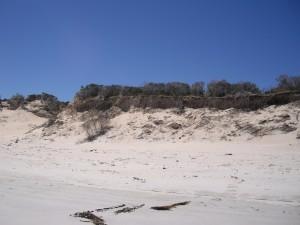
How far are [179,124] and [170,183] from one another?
12135 mm

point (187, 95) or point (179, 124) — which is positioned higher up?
point (187, 95)

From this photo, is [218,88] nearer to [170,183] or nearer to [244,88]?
[244,88]

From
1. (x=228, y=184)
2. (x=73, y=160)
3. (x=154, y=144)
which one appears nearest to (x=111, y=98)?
(x=154, y=144)

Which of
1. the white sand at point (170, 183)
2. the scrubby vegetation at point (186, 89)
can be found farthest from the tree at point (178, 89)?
the white sand at point (170, 183)

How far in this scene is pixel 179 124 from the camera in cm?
2114

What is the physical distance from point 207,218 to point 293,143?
11.3 meters

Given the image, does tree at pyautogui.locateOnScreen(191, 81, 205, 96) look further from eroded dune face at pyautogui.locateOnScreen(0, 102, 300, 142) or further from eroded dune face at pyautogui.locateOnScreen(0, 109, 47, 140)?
eroded dune face at pyautogui.locateOnScreen(0, 109, 47, 140)

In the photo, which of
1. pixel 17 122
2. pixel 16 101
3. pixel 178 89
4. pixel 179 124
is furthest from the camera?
pixel 16 101

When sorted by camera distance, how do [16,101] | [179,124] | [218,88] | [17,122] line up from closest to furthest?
[179,124]
[218,88]
[17,122]
[16,101]

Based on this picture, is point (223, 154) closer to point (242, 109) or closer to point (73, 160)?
point (73, 160)

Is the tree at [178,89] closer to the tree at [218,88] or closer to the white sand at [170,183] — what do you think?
the tree at [218,88]

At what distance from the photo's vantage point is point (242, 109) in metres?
20.9

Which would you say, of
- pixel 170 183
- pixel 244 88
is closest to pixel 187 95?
pixel 244 88

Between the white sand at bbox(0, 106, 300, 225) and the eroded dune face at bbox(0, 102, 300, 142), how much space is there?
0.57 meters
